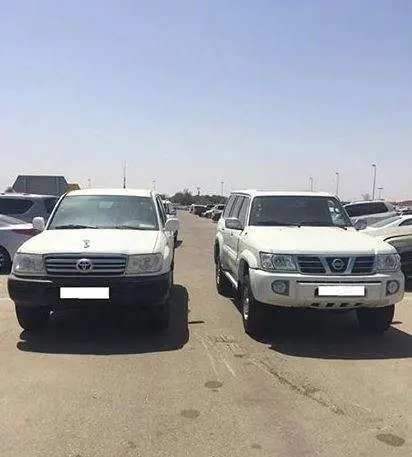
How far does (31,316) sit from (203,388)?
2817mm

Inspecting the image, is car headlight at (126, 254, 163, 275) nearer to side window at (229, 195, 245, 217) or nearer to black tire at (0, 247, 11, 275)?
side window at (229, 195, 245, 217)

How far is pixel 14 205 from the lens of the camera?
51.6 feet

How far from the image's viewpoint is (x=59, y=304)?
6.68 m

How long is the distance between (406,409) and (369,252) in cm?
233

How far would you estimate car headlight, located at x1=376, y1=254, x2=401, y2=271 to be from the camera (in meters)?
6.82

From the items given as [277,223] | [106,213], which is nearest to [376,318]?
[277,223]

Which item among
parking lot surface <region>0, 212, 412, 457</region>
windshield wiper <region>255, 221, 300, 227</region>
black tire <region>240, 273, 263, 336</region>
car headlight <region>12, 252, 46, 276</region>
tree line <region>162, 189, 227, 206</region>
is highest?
windshield wiper <region>255, 221, 300, 227</region>

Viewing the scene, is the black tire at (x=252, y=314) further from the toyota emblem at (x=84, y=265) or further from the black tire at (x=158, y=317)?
the toyota emblem at (x=84, y=265)

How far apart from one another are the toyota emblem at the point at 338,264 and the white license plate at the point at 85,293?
8.35ft

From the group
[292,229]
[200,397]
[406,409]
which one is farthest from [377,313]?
[200,397]

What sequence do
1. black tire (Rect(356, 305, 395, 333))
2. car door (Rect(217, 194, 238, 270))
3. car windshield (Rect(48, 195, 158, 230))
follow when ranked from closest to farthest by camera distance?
black tire (Rect(356, 305, 395, 333)), car windshield (Rect(48, 195, 158, 230)), car door (Rect(217, 194, 238, 270))

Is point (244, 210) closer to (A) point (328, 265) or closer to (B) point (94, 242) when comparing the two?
(A) point (328, 265)

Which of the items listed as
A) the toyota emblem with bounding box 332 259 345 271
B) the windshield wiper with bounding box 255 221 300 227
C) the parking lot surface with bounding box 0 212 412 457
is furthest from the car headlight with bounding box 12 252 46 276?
the toyota emblem with bounding box 332 259 345 271

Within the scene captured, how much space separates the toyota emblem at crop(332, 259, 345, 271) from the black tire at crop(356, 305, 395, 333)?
0.91 m
